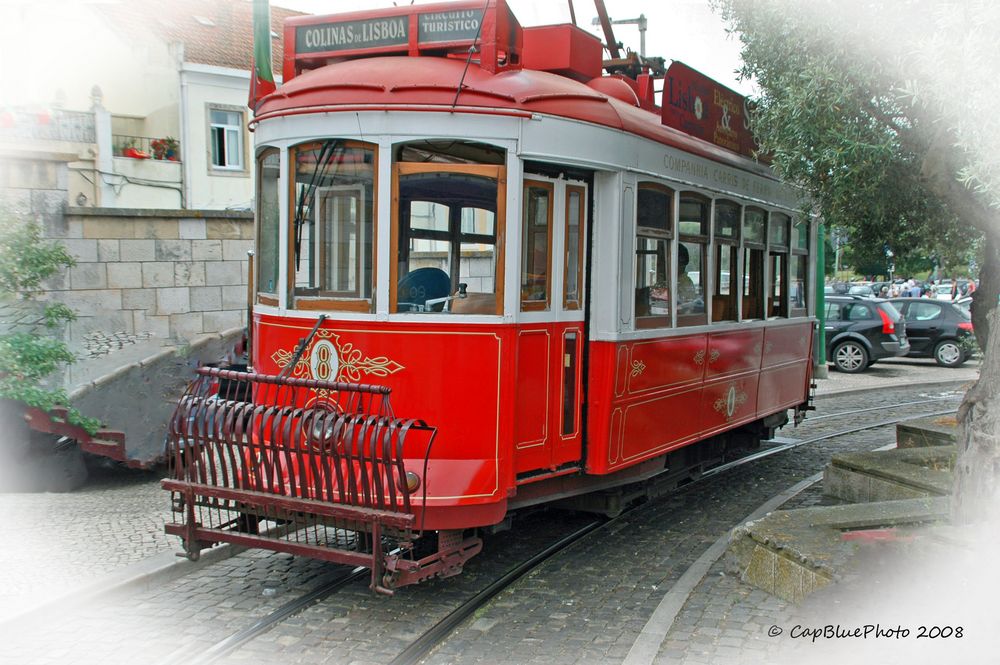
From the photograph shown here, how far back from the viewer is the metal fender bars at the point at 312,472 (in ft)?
16.0

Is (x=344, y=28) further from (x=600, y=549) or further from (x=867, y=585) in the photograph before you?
(x=867, y=585)

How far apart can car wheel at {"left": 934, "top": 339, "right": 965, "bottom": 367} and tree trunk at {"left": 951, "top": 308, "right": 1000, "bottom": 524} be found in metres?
16.6

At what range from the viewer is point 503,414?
5438mm

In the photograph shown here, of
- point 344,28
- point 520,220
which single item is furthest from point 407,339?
point 344,28

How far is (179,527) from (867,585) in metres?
3.78

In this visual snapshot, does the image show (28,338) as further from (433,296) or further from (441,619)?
(441,619)

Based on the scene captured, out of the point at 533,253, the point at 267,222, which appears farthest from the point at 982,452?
the point at 267,222

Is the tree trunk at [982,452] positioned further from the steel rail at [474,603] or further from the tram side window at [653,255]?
the steel rail at [474,603]

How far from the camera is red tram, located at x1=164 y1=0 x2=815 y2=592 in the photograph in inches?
203

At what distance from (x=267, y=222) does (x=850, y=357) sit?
53.4 feet

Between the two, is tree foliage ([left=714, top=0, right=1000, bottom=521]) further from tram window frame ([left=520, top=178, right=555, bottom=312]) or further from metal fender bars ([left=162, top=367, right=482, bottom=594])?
metal fender bars ([left=162, top=367, right=482, bottom=594])

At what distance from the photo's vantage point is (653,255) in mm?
6645

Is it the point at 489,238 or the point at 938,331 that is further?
the point at 938,331

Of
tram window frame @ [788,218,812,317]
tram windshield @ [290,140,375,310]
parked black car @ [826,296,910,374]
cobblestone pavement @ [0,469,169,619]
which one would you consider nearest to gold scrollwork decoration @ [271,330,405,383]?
tram windshield @ [290,140,375,310]
